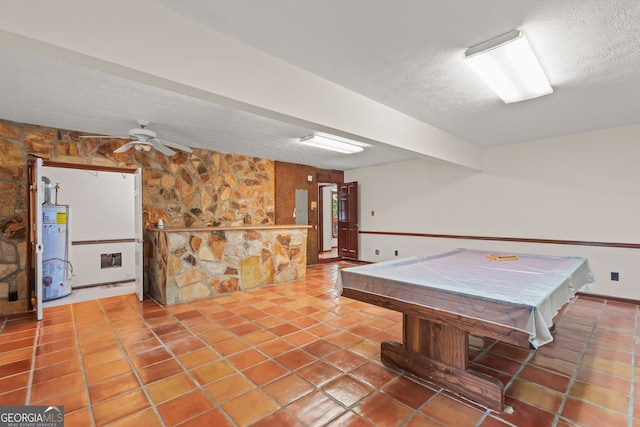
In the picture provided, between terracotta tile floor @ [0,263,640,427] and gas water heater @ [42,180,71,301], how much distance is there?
0.96 meters

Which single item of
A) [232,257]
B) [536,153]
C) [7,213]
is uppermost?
[536,153]

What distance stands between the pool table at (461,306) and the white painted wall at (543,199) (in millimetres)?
2110

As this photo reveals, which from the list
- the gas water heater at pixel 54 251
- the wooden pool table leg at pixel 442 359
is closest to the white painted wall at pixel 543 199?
the wooden pool table leg at pixel 442 359

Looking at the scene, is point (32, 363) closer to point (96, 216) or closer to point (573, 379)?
point (96, 216)

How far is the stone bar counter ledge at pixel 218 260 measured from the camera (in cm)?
407

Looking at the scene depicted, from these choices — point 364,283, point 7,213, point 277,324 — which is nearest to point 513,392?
point 364,283

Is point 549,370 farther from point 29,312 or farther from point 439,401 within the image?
point 29,312

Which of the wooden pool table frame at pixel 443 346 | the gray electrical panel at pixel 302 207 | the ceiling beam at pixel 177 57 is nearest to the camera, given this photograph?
the ceiling beam at pixel 177 57

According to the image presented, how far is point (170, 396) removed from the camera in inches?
79.0

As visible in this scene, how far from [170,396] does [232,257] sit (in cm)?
272

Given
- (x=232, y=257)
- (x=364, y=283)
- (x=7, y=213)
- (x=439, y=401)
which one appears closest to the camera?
(x=439, y=401)

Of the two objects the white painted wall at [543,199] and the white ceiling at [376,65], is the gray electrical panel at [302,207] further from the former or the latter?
the white ceiling at [376,65]

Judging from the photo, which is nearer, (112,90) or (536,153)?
(112,90)

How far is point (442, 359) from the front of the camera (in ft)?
6.98
